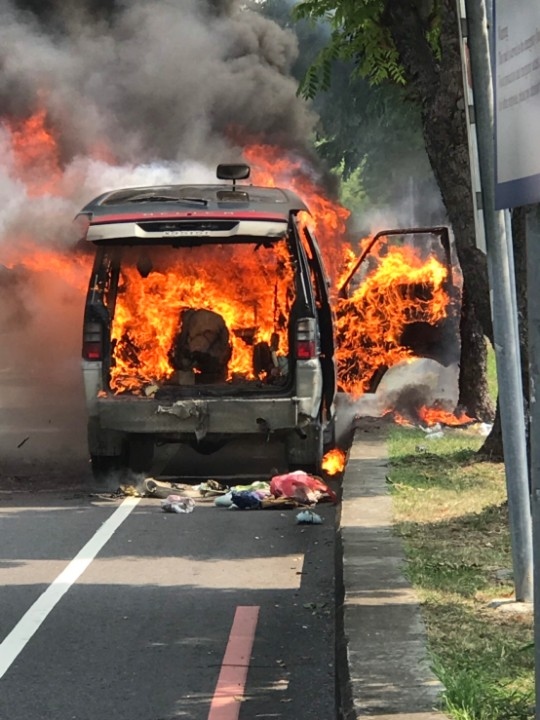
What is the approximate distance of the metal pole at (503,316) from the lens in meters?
6.40

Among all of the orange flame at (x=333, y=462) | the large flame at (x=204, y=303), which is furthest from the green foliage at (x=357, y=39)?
the orange flame at (x=333, y=462)

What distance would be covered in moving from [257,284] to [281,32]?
12.1m

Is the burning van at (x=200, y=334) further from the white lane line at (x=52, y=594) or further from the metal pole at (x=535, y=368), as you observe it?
the metal pole at (x=535, y=368)

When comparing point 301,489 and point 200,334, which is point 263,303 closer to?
point 200,334

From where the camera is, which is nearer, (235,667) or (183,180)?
(235,667)

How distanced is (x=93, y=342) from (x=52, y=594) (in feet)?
13.4

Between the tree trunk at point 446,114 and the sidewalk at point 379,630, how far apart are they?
248cm

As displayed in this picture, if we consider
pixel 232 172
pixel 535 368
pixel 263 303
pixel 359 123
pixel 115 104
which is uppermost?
pixel 115 104

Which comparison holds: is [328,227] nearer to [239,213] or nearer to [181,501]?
[239,213]

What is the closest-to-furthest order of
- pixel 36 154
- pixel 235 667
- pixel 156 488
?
pixel 235 667 → pixel 156 488 → pixel 36 154

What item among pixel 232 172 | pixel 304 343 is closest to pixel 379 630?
pixel 304 343

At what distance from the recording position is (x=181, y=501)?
10281 millimetres

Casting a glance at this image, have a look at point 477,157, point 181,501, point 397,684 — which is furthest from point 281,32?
point 397,684

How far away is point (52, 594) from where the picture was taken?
7.35m
